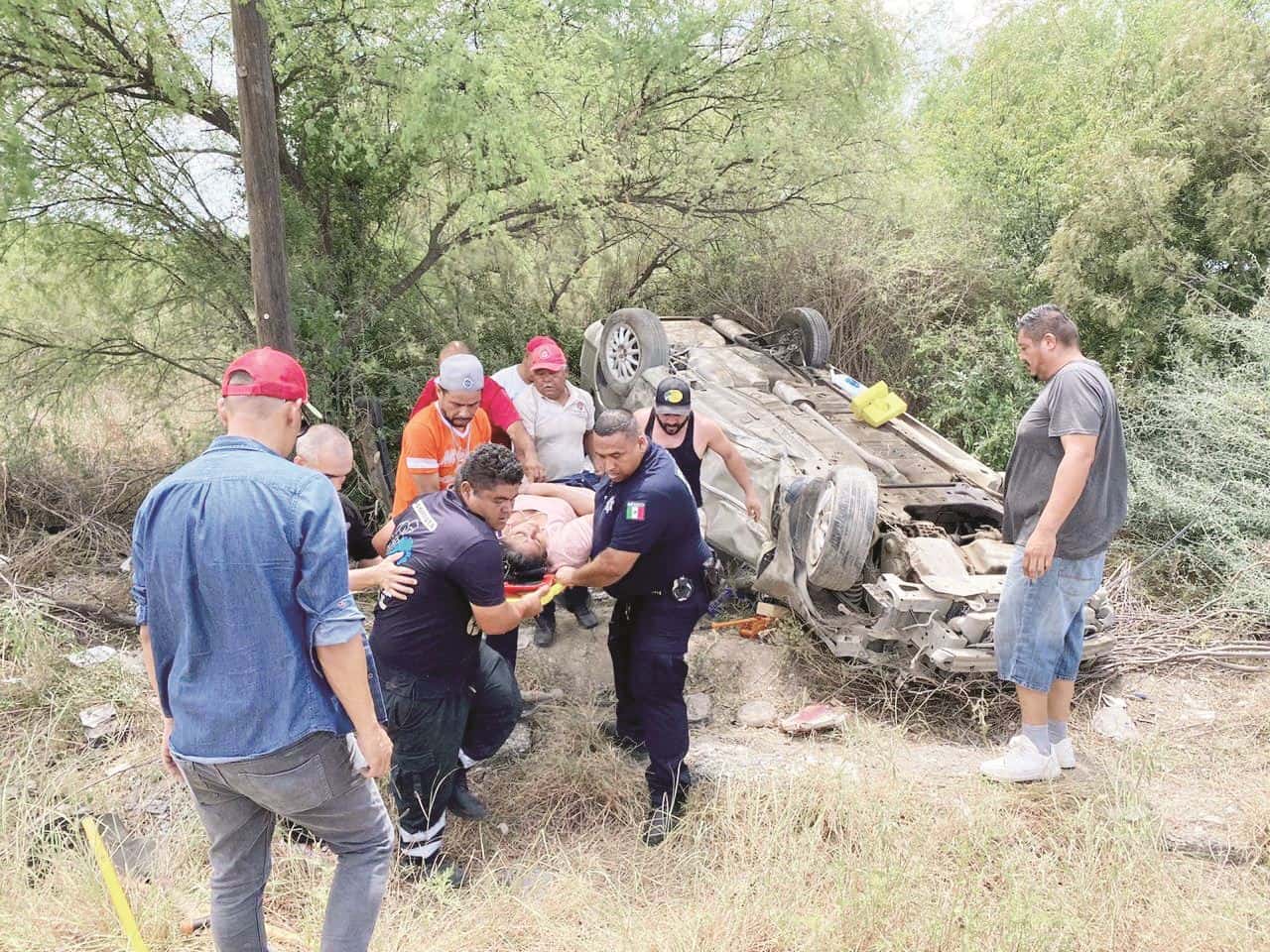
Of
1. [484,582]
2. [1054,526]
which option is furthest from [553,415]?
[1054,526]

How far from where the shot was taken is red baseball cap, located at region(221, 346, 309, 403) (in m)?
2.17

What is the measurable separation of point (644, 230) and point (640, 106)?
1151 millimetres

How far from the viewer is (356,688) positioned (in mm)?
2146

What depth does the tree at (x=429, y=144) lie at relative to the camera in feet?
16.8

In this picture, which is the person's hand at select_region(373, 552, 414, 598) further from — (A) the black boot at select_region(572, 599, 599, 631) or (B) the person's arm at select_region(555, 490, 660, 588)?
(A) the black boot at select_region(572, 599, 599, 631)

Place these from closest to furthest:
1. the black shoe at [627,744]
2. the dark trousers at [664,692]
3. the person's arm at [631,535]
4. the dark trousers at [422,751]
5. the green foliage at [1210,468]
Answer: the dark trousers at [422,751] → the person's arm at [631,535] → the dark trousers at [664,692] → the black shoe at [627,744] → the green foliage at [1210,468]

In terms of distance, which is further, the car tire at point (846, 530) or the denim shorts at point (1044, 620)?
the car tire at point (846, 530)

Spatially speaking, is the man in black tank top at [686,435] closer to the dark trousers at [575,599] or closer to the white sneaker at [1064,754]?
the dark trousers at [575,599]

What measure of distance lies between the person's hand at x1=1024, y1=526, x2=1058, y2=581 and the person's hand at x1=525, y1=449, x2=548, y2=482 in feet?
8.18

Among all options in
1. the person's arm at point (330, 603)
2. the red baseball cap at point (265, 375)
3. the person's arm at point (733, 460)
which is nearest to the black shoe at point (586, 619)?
the person's arm at point (733, 460)

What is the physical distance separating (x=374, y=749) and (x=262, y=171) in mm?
3891

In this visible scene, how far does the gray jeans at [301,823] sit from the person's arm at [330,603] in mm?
142

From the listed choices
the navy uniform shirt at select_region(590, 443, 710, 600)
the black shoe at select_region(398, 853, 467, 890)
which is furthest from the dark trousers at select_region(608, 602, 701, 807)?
the black shoe at select_region(398, 853, 467, 890)

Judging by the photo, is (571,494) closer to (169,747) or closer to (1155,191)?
(169,747)
